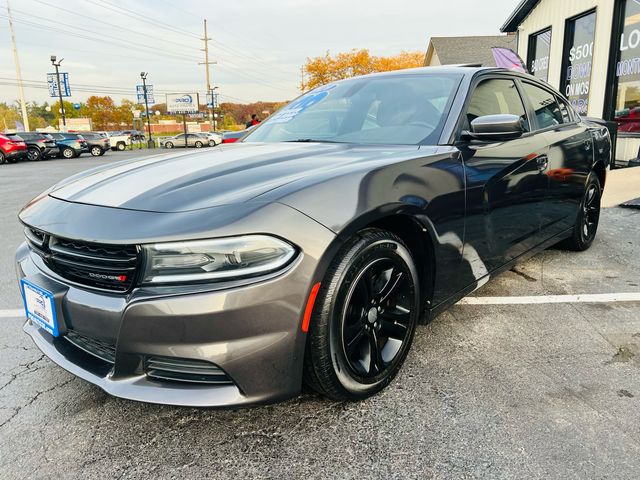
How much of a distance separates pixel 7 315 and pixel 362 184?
105 inches

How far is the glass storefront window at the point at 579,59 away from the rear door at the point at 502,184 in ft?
31.5

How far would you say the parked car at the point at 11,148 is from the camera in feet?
74.4

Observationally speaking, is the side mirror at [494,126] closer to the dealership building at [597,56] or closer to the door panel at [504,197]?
the door panel at [504,197]

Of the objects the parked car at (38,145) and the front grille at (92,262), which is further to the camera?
the parked car at (38,145)

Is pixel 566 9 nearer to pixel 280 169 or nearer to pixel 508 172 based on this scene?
pixel 508 172

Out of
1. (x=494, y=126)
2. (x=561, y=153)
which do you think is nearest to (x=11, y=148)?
(x=561, y=153)

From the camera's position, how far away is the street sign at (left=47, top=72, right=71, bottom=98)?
45.7 meters

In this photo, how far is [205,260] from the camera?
1670 mm

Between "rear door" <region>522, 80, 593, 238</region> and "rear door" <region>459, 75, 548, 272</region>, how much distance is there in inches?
6.5

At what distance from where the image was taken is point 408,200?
2.14 meters

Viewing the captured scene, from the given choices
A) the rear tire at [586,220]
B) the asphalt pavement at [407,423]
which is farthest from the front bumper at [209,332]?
the rear tire at [586,220]

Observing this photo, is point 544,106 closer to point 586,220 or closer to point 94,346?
point 586,220

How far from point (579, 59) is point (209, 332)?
500 inches

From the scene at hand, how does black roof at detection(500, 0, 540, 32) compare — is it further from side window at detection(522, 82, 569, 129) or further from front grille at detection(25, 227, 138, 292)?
front grille at detection(25, 227, 138, 292)
